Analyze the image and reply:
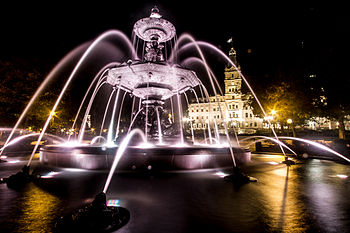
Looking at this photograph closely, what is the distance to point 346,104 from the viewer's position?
65.1 ft

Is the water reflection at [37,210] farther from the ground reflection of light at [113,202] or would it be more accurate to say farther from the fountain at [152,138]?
the fountain at [152,138]

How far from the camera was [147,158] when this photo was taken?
22.4 ft

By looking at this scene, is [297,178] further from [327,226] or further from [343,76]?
[343,76]

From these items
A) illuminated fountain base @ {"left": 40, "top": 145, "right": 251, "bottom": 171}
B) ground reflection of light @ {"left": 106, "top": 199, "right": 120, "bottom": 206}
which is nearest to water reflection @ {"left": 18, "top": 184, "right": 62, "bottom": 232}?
ground reflection of light @ {"left": 106, "top": 199, "right": 120, "bottom": 206}

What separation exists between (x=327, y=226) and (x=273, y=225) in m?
0.83

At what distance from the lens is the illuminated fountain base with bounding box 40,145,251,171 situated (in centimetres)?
686

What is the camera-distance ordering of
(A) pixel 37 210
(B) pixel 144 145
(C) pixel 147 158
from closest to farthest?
(A) pixel 37 210 → (C) pixel 147 158 → (B) pixel 144 145

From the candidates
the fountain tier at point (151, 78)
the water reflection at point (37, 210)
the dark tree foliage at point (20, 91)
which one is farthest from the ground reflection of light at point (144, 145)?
the dark tree foliage at point (20, 91)

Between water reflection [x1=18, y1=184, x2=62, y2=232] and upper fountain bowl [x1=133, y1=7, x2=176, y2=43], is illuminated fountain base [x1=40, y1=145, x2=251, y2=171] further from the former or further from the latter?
upper fountain bowl [x1=133, y1=7, x2=176, y2=43]

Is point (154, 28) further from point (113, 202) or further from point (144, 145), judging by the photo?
point (113, 202)

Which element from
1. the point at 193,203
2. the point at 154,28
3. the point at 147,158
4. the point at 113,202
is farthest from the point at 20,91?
the point at 193,203

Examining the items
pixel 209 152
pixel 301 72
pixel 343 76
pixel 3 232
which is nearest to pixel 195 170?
pixel 209 152

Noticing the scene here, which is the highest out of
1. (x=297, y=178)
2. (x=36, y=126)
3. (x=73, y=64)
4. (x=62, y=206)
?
(x=73, y=64)

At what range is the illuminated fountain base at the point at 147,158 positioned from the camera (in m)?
6.86
